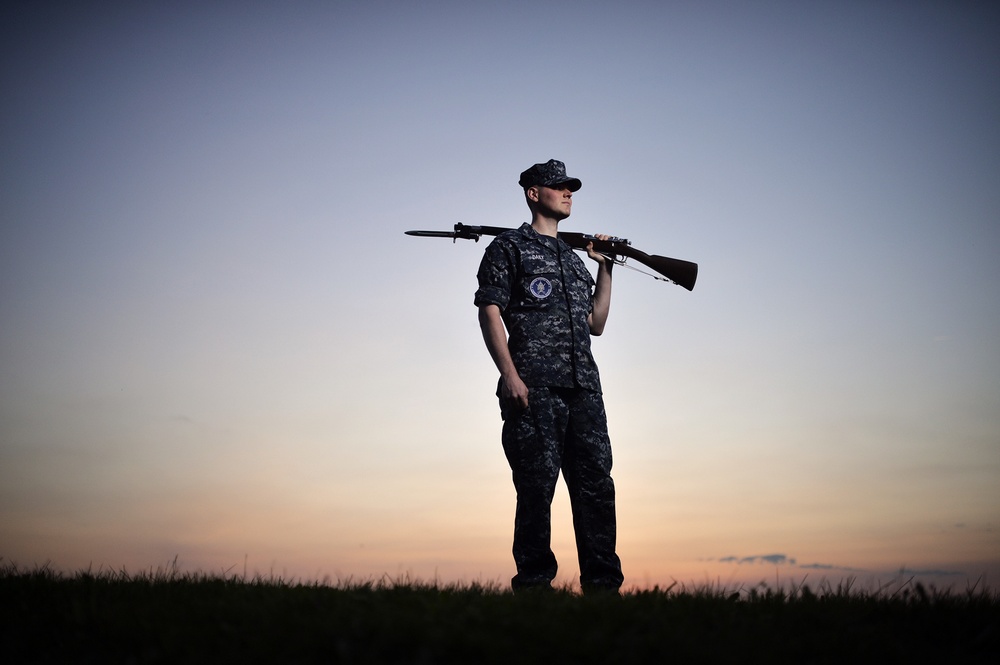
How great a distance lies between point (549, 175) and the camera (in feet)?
22.5

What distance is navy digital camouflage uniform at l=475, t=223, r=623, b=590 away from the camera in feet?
20.4

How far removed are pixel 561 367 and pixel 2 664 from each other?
378 centimetres

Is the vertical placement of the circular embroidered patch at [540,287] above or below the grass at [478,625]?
above

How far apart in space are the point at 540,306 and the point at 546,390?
2.13 feet

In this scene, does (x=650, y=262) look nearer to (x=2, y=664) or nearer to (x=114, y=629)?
(x=114, y=629)

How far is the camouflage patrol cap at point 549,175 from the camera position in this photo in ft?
22.5

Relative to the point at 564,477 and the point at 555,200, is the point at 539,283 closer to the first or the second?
the point at 555,200

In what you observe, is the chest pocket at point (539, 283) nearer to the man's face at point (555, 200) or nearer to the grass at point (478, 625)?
the man's face at point (555, 200)

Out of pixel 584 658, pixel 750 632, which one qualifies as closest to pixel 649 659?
pixel 584 658

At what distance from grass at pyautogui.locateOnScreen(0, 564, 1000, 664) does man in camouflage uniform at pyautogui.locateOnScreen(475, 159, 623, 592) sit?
28.3 inches

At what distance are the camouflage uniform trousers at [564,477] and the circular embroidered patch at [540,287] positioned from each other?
2.35 feet

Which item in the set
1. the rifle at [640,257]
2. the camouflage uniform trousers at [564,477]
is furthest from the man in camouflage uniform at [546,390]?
the rifle at [640,257]

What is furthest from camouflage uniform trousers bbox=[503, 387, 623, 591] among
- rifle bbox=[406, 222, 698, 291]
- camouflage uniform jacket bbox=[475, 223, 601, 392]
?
rifle bbox=[406, 222, 698, 291]

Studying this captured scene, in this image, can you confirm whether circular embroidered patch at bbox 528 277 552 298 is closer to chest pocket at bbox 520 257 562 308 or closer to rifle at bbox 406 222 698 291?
chest pocket at bbox 520 257 562 308
